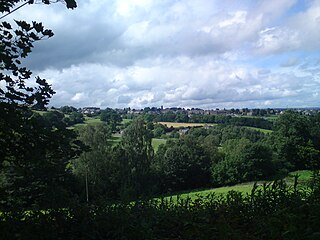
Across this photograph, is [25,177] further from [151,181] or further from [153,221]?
[151,181]

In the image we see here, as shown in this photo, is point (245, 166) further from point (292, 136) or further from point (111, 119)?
point (111, 119)

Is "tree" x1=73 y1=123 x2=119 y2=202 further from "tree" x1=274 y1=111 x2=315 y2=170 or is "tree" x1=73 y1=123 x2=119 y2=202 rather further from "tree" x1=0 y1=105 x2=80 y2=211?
"tree" x1=0 y1=105 x2=80 y2=211

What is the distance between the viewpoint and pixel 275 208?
14.7 ft

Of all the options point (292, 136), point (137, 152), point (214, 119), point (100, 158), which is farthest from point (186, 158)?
point (214, 119)

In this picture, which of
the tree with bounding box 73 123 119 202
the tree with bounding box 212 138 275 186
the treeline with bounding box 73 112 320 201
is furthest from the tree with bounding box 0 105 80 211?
the tree with bounding box 212 138 275 186

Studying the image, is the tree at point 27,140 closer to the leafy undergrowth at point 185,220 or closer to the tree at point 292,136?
the leafy undergrowth at point 185,220

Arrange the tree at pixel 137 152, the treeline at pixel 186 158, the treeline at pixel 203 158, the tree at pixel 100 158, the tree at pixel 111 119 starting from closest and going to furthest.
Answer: the tree at pixel 111 119
the tree at pixel 100 158
the treeline at pixel 186 158
the tree at pixel 137 152
the treeline at pixel 203 158

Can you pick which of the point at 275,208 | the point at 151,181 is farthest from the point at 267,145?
the point at 275,208

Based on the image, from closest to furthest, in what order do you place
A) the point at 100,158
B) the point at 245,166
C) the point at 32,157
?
1. the point at 32,157
2. the point at 100,158
3. the point at 245,166

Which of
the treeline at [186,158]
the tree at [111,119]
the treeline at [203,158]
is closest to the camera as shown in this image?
the tree at [111,119]

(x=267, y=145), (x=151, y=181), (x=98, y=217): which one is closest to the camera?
(x=98, y=217)

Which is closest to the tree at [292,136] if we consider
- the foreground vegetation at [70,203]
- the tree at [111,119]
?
the tree at [111,119]

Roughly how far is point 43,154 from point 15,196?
72 cm

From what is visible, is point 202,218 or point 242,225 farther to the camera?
point 242,225
